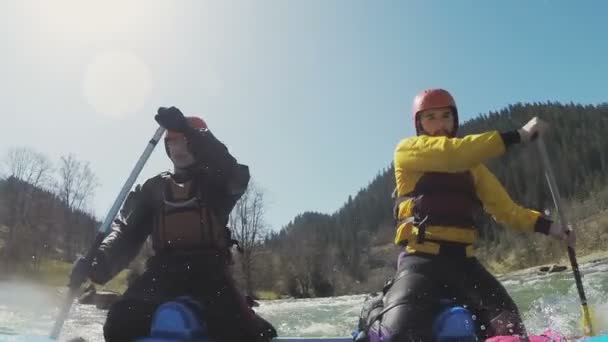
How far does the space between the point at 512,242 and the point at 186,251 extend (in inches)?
2032

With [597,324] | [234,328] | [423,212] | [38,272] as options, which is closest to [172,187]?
[234,328]

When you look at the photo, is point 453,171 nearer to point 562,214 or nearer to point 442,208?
point 442,208

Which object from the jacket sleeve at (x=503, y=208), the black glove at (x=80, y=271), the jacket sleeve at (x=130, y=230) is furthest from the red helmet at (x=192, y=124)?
the jacket sleeve at (x=503, y=208)

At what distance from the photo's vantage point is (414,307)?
277 cm

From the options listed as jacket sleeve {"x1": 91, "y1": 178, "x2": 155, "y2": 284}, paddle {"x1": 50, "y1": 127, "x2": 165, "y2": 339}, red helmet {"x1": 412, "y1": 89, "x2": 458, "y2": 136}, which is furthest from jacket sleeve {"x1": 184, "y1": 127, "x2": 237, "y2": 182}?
red helmet {"x1": 412, "y1": 89, "x2": 458, "y2": 136}

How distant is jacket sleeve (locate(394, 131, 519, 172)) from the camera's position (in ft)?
9.87

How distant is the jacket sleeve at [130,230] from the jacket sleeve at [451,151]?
185 centimetres

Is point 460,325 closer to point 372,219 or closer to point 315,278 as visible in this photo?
point 315,278

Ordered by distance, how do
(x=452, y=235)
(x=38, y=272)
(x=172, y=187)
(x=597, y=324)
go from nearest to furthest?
(x=452, y=235)
(x=172, y=187)
(x=597, y=324)
(x=38, y=272)

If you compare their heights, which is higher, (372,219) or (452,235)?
(372,219)

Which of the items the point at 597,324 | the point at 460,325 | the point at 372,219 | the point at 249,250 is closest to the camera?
the point at 460,325

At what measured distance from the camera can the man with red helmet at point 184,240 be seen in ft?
10.5

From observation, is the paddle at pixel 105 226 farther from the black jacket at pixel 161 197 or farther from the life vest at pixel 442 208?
the life vest at pixel 442 208

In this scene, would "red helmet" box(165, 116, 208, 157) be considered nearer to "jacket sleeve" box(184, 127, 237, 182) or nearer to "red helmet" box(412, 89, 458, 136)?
"jacket sleeve" box(184, 127, 237, 182)
